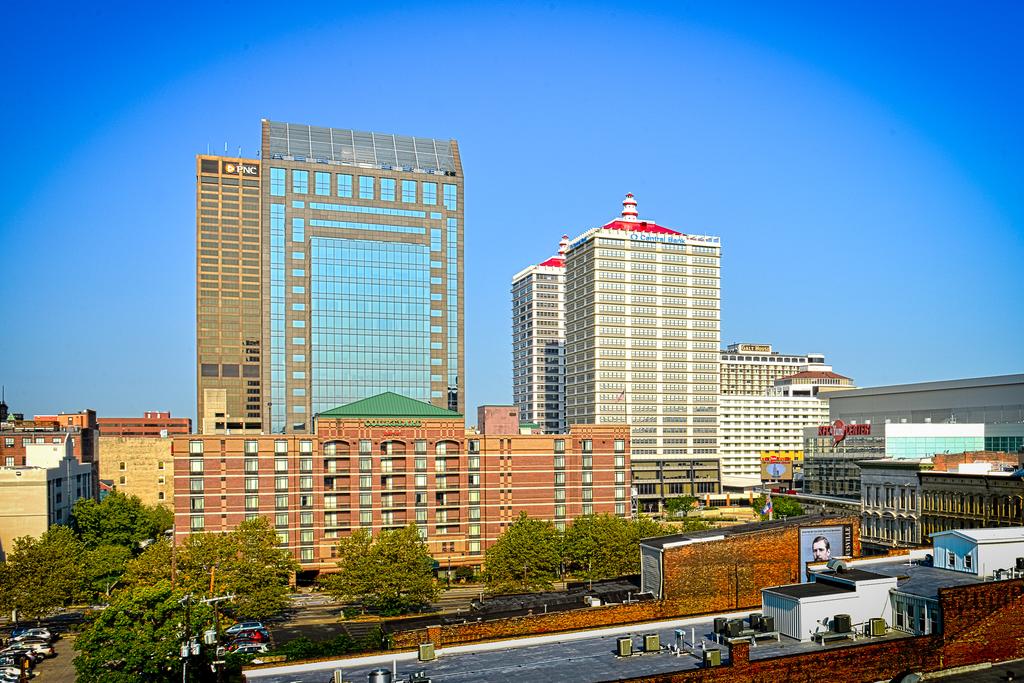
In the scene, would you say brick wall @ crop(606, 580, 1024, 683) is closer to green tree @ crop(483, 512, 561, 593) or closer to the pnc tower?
green tree @ crop(483, 512, 561, 593)

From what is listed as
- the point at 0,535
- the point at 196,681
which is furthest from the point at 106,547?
the point at 196,681

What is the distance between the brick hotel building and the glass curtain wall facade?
56853 millimetres

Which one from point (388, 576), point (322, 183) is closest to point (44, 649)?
point (388, 576)

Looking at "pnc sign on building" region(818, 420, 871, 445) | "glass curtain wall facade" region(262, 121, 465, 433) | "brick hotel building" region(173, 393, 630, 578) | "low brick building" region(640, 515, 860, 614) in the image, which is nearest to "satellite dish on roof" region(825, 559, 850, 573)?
"low brick building" region(640, 515, 860, 614)

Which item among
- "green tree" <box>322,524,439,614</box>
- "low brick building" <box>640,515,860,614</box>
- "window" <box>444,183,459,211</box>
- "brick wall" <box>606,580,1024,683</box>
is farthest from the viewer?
"window" <box>444,183,459,211</box>

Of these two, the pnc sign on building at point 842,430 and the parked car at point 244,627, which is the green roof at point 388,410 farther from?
the pnc sign on building at point 842,430

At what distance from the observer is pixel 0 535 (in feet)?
373

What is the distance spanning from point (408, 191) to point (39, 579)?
11068 cm

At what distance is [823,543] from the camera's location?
66.4 m

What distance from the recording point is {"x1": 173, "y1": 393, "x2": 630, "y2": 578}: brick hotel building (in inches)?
4301

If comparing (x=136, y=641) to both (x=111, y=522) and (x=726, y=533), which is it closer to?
(x=726, y=533)

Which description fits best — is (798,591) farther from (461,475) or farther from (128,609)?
(461,475)

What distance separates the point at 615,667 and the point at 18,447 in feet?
483

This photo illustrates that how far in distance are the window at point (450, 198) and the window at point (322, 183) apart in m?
24.3
